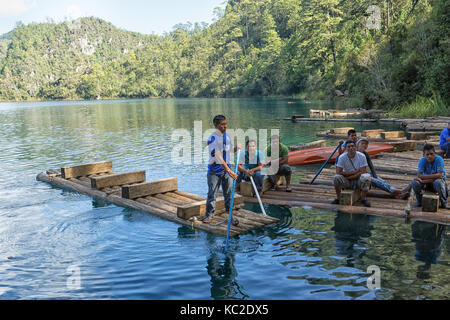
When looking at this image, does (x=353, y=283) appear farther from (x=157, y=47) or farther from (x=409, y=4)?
(x=157, y=47)

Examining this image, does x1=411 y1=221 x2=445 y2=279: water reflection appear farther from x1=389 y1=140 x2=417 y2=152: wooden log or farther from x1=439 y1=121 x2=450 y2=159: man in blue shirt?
x1=389 y1=140 x2=417 y2=152: wooden log

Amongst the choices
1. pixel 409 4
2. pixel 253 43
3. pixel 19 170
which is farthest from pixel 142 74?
pixel 19 170

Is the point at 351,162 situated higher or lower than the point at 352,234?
higher

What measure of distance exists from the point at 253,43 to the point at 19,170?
103m

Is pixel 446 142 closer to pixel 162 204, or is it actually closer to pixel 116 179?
pixel 162 204

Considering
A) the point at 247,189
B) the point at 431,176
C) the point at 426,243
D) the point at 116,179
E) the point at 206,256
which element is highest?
the point at 431,176

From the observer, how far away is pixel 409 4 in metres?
36.6

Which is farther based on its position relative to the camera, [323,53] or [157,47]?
[157,47]

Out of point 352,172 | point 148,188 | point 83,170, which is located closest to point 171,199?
point 148,188

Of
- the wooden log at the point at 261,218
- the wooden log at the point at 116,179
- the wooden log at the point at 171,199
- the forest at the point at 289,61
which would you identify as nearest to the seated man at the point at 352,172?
the wooden log at the point at 261,218

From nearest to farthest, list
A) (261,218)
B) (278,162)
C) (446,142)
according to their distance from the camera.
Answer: (261,218)
(278,162)
(446,142)

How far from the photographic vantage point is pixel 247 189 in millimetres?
9836

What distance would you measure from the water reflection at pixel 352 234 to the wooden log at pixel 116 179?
5.70 meters

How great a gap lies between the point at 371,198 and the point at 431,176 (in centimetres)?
149
